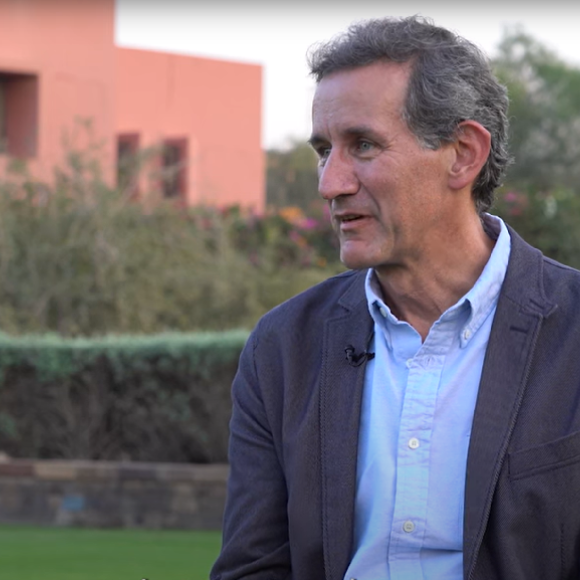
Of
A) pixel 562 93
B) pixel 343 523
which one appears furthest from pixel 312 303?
pixel 562 93

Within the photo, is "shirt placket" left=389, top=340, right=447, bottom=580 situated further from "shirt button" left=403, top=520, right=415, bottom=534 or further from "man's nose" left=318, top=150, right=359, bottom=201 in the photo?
"man's nose" left=318, top=150, right=359, bottom=201

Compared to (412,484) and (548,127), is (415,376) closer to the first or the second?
(412,484)

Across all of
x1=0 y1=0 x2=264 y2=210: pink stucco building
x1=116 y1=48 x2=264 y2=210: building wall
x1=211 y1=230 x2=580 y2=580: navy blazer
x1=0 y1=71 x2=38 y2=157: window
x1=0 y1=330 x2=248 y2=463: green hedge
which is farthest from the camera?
x1=116 y1=48 x2=264 y2=210: building wall

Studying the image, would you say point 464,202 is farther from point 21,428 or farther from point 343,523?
point 21,428

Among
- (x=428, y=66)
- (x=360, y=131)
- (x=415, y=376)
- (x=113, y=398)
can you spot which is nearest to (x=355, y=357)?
(x=415, y=376)

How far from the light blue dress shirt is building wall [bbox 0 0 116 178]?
21.6 m

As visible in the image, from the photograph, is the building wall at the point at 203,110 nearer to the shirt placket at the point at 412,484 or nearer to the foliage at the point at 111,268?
the foliage at the point at 111,268

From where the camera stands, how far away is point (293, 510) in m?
2.85

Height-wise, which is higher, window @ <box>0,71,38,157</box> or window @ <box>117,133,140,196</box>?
window @ <box>0,71,38,157</box>

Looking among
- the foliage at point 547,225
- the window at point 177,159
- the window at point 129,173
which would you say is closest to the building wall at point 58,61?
the window at point 177,159

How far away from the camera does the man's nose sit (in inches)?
111

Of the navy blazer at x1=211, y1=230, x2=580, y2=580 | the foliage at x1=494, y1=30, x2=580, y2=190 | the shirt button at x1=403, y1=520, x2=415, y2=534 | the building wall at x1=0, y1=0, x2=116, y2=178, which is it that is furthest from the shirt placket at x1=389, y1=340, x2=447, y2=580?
the foliage at x1=494, y1=30, x2=580, y2=190

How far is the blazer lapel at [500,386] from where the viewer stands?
8.70 ft

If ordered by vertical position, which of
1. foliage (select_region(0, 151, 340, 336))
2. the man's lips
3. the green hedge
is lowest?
the green hedge
